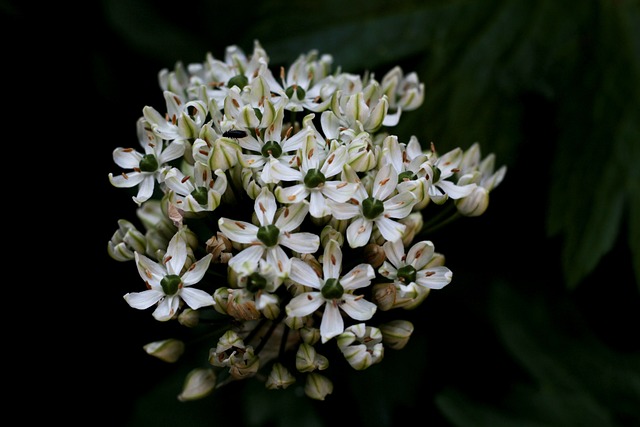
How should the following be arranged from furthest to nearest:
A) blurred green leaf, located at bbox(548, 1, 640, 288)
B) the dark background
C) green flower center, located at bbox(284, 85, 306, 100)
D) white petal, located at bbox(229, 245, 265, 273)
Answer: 1. the dark background
2. blurred green leaf, located at bbox(548, 1, 640, 288)
3. green flower center, located at bbox(284, 85, 306, 100)
4. white petal, located at bbox(229, 245, 265, 273)

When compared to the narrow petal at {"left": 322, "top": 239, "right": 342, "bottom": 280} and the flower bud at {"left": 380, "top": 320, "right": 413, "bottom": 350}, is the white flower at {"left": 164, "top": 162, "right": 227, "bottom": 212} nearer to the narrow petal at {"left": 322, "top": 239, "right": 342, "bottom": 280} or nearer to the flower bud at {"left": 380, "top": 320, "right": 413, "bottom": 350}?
the narrow petal at {"left": 322, "top": 239, "right": 342, "bottom": 280}

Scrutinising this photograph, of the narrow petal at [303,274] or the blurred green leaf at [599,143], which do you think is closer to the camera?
the narrow petal at [303,274]

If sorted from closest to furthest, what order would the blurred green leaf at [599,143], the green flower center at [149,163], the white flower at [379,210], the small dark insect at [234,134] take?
the white flower at [379,210]
the small dark insect at [234,134]
the green flower center at [149,163]
the blurred green leaf at [599,143]

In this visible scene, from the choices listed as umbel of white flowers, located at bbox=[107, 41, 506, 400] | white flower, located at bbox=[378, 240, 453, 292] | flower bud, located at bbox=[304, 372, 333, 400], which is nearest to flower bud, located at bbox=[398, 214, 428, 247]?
umbel of white flowers, located at bbox=[107, 41, 506, 400]

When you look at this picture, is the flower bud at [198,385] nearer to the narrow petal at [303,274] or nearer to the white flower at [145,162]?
the narrow petal at [303,274]

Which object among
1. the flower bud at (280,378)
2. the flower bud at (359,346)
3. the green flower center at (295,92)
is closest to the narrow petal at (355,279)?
the flower bud at (359,346)

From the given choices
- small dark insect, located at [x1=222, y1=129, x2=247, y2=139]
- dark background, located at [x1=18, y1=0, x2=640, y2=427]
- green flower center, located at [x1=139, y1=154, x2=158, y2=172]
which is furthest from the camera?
dark background, located at [x1=18, y1=0, x2=640, y2=427]

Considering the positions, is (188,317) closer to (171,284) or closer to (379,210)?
(171,284)
